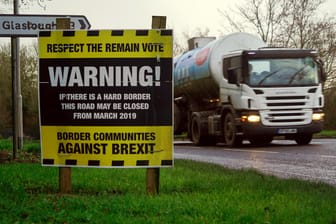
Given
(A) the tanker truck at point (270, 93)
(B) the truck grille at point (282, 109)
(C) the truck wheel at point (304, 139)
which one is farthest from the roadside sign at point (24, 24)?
(C) the truck wheel at point (304, 139)

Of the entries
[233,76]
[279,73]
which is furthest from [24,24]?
[279,73]

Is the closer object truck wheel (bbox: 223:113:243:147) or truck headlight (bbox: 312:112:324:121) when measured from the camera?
truck headlight (bbox: 312:112:324:121)

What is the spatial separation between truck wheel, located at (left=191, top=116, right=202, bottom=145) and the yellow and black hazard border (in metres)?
17.1

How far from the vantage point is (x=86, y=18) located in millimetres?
12008

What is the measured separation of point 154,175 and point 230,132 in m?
14.9

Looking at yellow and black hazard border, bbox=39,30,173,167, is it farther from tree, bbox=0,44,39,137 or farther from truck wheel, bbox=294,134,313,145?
tree, bbox=0,44,39,137

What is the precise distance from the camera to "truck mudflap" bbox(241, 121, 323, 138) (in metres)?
21.5

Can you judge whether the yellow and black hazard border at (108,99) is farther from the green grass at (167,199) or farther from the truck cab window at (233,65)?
the truck cab window at (233,65)

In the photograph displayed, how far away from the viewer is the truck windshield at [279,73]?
70.5 feet

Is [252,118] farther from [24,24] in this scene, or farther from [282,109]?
[24,24]

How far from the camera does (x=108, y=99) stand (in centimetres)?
827

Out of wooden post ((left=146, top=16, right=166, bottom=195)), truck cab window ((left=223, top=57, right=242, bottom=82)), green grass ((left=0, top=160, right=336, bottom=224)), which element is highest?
truck cab window ((left=223, top=57, right=242, bottom=82))

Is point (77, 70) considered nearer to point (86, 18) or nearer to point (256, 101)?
point (86, 18)

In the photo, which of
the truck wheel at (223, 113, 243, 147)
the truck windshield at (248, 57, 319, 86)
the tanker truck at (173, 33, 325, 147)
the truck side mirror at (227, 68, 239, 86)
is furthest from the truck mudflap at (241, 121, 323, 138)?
the truck side mirror at (227, 68, 239, 86)
